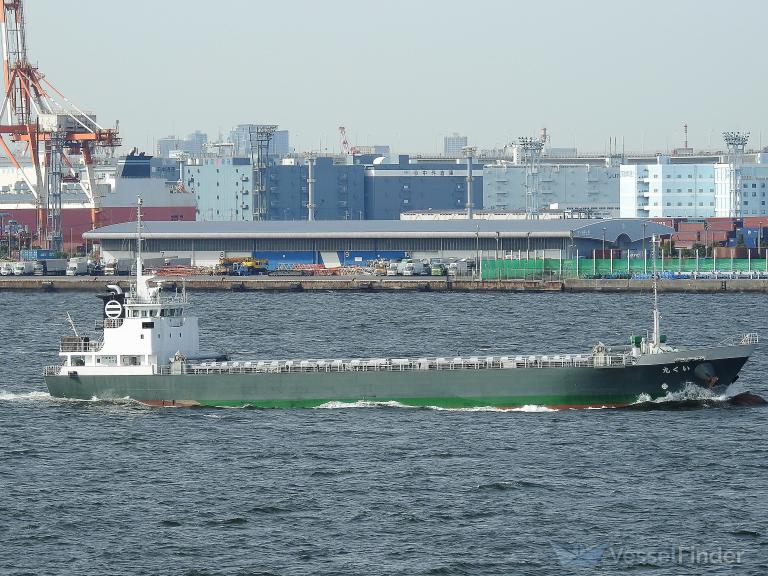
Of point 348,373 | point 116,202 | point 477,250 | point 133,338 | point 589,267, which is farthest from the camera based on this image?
point 116,202

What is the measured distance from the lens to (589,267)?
138375mm

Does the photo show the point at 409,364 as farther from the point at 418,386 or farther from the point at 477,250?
the point at 477,250

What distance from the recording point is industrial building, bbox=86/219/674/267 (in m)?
146

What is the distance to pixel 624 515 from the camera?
4297 cm

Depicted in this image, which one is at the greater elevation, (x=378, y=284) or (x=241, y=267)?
(x=241, y=267)

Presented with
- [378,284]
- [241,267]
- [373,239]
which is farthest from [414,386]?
[373,239]

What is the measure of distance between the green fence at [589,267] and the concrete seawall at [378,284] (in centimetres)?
400

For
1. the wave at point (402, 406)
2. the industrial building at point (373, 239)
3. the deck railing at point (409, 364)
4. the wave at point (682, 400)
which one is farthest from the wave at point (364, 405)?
the industrial building at point (373, 239)

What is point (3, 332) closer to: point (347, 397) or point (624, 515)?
point (347, 397)

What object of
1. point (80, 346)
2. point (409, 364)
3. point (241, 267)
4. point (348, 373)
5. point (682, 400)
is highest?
point (241, 267)

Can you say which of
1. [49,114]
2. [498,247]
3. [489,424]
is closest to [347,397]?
[489,424]

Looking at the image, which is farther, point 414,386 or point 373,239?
point 373,239

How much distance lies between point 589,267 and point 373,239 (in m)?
25.9

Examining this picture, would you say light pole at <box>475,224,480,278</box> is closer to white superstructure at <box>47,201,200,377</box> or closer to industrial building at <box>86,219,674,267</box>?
industrial building at <box>86,219,674,267</box>
